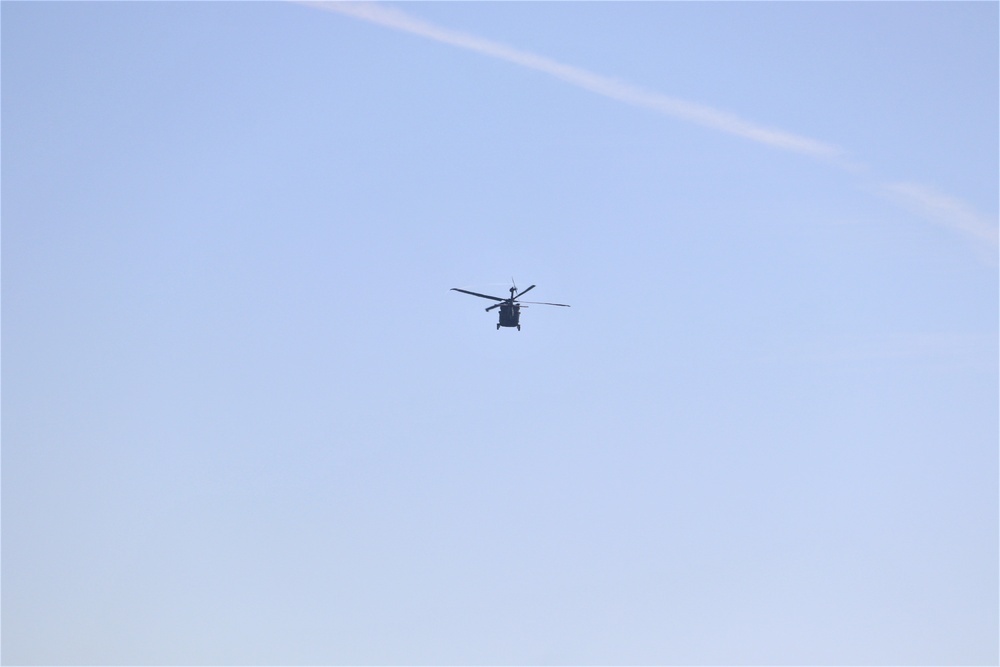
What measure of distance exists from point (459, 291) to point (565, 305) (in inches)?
472

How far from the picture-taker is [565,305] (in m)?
160

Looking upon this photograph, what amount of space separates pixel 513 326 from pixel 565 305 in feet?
26.4

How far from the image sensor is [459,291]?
520 feet

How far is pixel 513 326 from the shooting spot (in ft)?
541

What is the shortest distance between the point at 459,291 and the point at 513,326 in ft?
32.0
